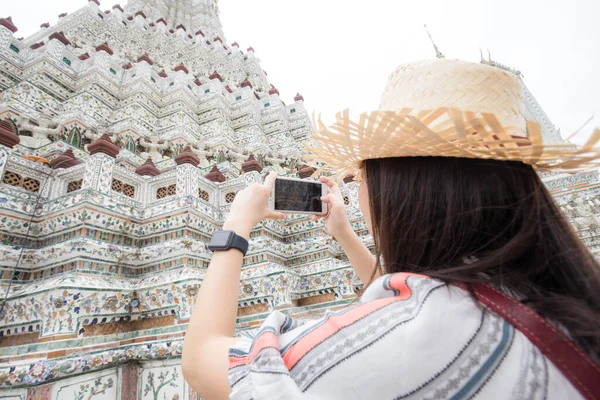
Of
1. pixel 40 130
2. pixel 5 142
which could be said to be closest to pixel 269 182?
pixel 5 142

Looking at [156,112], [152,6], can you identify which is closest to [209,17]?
[152,6]

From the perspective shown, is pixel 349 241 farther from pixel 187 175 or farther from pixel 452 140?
pixel 187 175

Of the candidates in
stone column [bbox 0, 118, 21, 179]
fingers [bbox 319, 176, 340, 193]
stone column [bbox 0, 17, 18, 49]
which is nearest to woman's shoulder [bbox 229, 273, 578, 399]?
fingers [bbox 319, 176, 340, 193]

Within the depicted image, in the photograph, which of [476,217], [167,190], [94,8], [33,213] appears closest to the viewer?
[476,217]

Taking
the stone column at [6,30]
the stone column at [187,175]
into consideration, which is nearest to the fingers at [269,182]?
the stone column at [187,175]

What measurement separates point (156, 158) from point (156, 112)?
1.67m

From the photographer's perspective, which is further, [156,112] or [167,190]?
[156,112]

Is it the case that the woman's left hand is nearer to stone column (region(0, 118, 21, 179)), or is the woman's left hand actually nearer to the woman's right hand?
the woman's right hand

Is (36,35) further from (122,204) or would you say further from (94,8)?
(122,204)

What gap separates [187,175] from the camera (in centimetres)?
299

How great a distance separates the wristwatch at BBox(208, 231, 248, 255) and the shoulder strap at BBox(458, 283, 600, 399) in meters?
0.51

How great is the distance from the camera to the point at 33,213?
243 cm

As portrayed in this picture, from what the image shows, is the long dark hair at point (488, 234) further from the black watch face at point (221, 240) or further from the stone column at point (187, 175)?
the stone column at point (187, 175)

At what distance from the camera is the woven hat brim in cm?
54
